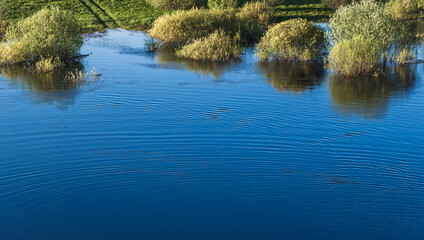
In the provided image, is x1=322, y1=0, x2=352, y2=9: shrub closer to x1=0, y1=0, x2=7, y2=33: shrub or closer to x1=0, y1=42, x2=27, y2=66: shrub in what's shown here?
x1=0, y1=0, x2=7, y2=33: shrub

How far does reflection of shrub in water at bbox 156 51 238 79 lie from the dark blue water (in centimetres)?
377

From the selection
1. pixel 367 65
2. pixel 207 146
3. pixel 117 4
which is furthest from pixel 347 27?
pixel 117 4

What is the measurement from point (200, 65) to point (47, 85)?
8673 mm

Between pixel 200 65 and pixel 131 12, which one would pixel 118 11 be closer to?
pixel 131 12

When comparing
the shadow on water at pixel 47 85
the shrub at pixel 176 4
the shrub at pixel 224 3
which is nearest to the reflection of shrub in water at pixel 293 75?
the shadow on water at pixel 47 85

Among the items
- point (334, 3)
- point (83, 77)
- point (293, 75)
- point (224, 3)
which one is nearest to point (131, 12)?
point (224, 3)

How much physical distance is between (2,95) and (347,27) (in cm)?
1614

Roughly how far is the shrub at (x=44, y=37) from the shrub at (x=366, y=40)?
47.8 feet

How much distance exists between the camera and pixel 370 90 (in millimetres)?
21891

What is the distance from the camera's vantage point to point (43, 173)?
12.4 metres

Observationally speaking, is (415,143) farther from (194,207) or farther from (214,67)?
(214,67)

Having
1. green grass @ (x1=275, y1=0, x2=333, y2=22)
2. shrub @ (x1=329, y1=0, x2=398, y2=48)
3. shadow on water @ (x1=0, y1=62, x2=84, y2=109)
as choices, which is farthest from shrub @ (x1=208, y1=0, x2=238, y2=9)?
shrub @ (x1=329, y1=0, x2=398, y2=48)

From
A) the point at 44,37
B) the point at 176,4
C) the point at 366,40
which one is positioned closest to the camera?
the point at 366,40

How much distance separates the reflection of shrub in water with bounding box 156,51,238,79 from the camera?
88.0ft
